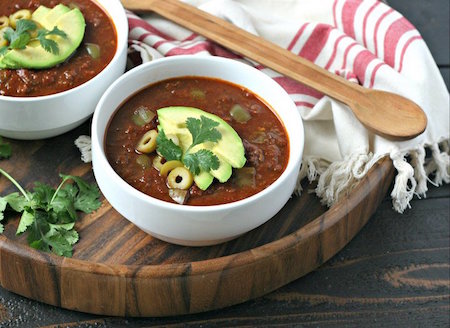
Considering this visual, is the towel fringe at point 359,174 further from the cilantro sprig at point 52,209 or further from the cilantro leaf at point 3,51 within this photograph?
the cilantro leaf at point 3,51

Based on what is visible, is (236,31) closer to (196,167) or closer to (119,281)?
(196,167)

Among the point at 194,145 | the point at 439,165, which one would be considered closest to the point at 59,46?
the point at 194,145

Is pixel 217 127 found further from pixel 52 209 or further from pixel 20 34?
pixel 20 34

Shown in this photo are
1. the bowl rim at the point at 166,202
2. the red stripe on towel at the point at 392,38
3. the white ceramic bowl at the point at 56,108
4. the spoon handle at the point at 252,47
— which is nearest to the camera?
the bowl rim at the point at 166,202

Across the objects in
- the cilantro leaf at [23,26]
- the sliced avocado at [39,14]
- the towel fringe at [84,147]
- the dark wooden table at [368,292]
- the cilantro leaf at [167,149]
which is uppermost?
the cilantro leaf at [23,26]

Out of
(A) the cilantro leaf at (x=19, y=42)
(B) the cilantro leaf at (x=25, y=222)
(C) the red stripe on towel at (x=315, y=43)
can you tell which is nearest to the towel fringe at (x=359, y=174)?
(C) the red stripe on towel at (x=315, y=43)

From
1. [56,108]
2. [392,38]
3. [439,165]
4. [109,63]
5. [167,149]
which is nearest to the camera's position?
[167,149]

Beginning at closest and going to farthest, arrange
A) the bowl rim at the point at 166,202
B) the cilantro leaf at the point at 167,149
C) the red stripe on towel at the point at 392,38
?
the bowl rim at the point at 166,202, the cilantro leaf at the point at 167,149, the red stripe on towel at the point at 392,38
